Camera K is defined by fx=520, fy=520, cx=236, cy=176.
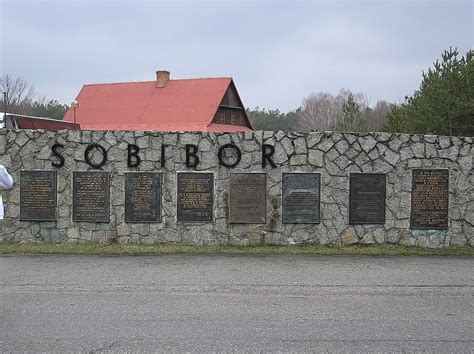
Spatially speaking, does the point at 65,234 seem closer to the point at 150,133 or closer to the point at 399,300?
the point at 150,133

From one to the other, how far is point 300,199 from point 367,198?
→ 57.0 inches

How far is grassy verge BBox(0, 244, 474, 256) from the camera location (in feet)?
34.0

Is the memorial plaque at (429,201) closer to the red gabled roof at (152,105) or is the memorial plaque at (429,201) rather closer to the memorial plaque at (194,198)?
the memorial plaque at (194,198)

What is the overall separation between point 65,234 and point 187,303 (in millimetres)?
5610

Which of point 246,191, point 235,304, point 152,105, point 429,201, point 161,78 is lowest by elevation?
point 235,304

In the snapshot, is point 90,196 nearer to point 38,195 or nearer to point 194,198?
point 38,195

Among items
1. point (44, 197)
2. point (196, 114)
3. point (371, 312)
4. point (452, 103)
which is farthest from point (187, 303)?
point (196, 114)

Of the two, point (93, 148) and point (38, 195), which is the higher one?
point (93, 148)

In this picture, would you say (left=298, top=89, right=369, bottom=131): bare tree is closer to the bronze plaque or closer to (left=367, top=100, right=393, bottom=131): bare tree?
(left=367, top=100, right=393, bottom=131): bare tree

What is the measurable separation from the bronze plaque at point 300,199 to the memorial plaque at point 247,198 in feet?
1.55

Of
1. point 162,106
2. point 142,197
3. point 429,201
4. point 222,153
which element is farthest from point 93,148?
point 162,106

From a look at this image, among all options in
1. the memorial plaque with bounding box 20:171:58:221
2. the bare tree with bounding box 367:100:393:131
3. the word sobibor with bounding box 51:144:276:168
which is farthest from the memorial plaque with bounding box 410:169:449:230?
the bare tree with bounding box 367:100:393:131

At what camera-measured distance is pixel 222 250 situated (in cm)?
1057

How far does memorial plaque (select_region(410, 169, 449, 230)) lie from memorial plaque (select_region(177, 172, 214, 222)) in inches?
173
